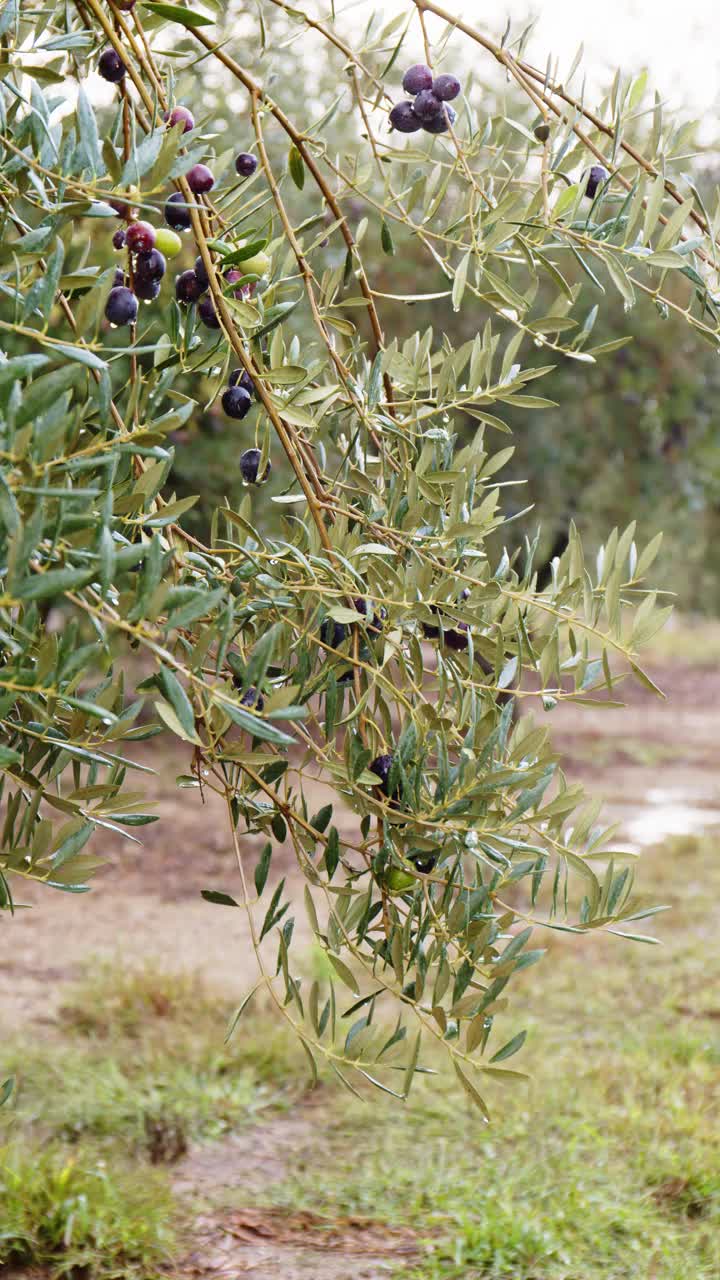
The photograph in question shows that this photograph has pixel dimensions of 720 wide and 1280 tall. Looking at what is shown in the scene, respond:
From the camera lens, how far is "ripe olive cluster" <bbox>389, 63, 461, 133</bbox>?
55.4 inches

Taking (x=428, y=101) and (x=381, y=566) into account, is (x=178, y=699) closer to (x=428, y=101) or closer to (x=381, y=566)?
(x=381, y=566)

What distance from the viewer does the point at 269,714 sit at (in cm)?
97

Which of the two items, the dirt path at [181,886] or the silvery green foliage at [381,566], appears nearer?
the silvery green foliage at [381,566]

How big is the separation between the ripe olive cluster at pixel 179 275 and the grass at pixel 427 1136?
2.03 meters

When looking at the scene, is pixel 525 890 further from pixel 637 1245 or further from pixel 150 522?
pixel 150 522

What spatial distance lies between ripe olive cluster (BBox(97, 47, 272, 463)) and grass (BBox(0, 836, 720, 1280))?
2.03m

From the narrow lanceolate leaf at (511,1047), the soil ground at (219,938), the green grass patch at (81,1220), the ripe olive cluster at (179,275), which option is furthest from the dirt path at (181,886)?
the ripe olive cluster at (179,275)

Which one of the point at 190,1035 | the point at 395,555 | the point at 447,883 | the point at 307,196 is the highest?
the point at 307,196

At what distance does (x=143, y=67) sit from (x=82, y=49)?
8 cm

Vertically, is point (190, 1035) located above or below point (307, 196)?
below

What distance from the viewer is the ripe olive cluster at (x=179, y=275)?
1.24 m

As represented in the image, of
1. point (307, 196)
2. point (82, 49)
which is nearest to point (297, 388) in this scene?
point (82, 49)

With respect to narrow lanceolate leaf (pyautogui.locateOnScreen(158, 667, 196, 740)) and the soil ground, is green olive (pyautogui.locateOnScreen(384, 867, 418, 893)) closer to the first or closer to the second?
the soil ground

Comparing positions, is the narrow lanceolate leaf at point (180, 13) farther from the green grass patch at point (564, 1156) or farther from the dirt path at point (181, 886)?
the green grass patch at point (564, 1156)
